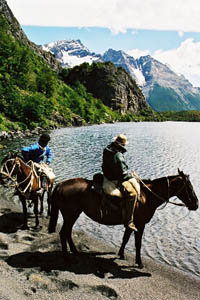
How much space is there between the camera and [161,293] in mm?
8398

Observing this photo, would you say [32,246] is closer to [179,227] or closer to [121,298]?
[121,298]

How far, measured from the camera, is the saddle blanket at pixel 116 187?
9.35 metres

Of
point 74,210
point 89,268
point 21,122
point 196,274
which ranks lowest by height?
point 196,274

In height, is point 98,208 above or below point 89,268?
above

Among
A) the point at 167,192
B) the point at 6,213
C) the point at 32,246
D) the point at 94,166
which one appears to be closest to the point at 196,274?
the point at 167,192

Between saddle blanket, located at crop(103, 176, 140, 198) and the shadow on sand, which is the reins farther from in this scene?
saddle blanket, located at crop(103, 176, 140, 198)

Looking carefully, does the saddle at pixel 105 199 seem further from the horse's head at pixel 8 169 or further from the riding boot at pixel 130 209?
the horse's head at pixel 8 169

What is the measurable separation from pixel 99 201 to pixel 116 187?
2.71ft

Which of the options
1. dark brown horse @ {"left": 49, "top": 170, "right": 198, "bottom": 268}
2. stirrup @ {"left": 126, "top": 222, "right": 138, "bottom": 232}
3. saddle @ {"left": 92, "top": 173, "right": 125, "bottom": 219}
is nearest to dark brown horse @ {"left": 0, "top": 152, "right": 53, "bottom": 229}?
dark brown horse @ {"left": 49, "top": 170, "right": 198, "bottom": 268}

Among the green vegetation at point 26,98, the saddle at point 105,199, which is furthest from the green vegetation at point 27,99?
the saddle at point 105,199

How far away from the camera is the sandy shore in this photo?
773cm

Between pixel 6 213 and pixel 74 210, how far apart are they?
6815 mm

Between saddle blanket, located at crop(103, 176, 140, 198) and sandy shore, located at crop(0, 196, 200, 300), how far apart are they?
9.28 ft

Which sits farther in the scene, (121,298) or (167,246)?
(167,246)
